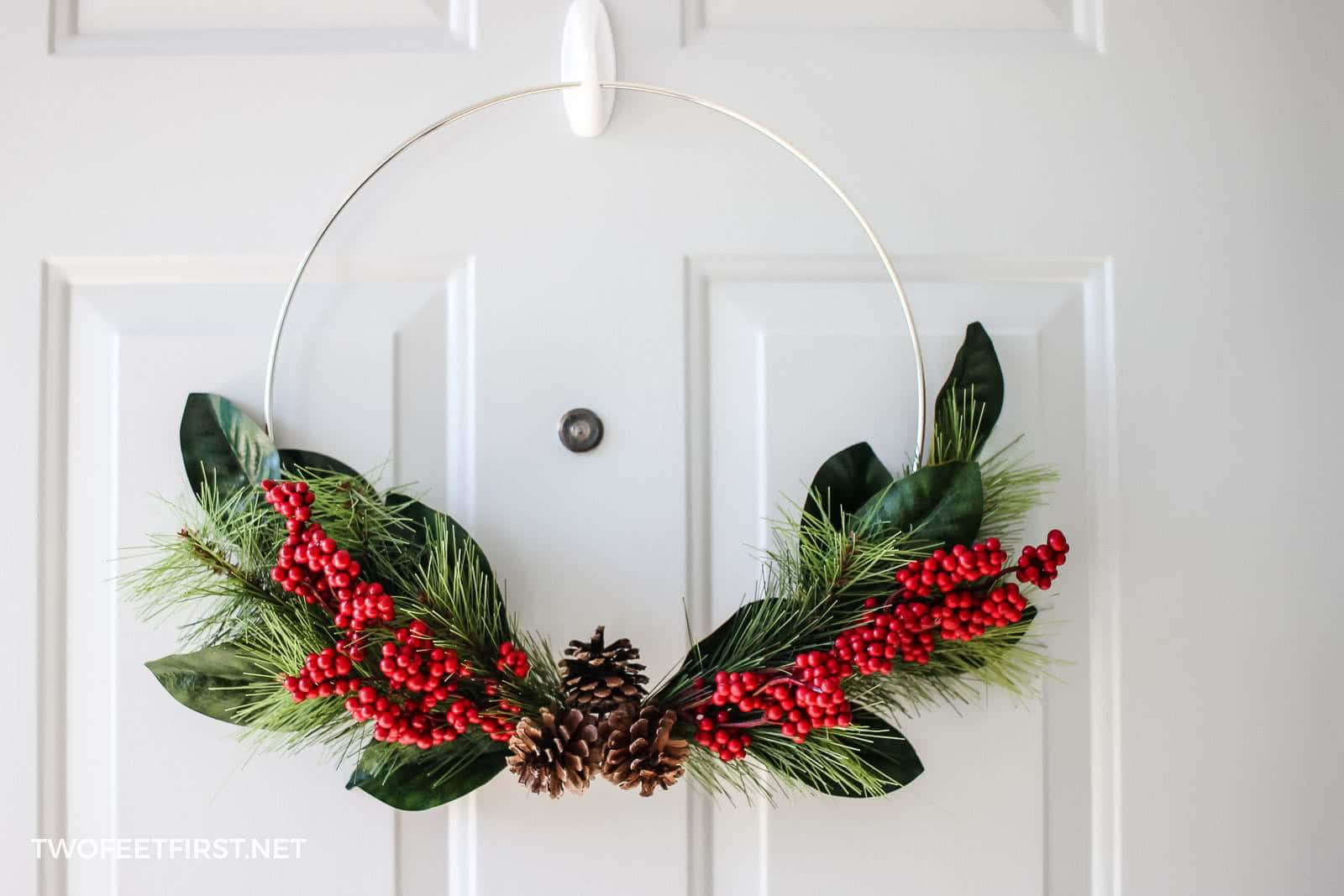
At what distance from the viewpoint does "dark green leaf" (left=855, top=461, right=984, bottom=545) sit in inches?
21.5

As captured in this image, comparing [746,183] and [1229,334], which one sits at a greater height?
[746,183]

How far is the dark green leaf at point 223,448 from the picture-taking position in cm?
59

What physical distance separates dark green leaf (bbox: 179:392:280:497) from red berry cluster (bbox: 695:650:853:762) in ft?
1.08

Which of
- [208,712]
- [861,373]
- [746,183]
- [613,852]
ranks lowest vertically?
[613,852]

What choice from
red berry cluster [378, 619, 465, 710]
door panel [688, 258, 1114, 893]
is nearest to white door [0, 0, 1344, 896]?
door panel [688, 258, 1114, 893]

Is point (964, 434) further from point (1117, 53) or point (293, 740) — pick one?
point (293, 740)

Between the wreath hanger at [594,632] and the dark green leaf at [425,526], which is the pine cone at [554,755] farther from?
the dark green leaf at [425,526]

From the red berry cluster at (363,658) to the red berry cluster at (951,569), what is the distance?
238 mm

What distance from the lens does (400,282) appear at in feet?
2.07

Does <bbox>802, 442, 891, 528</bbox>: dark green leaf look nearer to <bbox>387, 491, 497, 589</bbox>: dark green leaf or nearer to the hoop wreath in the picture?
the hoop wreath

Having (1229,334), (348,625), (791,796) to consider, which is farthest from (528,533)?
(1229,334)

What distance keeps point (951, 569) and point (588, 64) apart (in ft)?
1.34

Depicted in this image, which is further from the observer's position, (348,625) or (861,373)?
(861,373)

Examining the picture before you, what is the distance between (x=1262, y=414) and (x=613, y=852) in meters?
0.56
